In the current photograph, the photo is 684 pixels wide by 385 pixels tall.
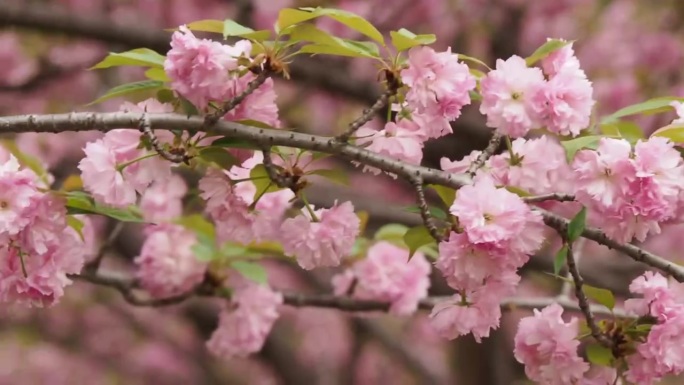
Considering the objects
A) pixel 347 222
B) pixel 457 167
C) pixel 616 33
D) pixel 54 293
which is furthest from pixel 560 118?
pixel 616 33

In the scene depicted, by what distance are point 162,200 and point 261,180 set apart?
734 mm

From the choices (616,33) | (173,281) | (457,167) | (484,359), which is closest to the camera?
(457,167)

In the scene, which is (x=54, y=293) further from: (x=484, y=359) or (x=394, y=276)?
(x=484, y=359)

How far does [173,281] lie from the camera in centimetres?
170

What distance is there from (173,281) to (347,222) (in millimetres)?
660

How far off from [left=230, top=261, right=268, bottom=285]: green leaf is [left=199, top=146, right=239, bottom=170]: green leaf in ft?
1.43

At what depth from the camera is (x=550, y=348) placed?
1.12 m

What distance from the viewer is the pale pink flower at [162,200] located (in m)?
1.79

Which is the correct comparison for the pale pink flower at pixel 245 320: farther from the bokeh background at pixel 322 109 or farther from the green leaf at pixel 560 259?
the green leaf at pixel 560 259

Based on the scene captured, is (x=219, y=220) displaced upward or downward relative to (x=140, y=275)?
upward

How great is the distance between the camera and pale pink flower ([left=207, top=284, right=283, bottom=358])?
5.66ft

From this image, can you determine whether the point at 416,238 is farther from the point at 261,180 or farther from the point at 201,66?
the point at 201,66

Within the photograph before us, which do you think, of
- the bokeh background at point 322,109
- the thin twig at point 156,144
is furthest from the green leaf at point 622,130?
the bokeh background at point 322,109

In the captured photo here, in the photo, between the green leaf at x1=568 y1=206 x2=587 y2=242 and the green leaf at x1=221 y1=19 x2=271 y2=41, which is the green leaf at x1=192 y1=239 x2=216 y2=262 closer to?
the green leaf at x1=221 y1=19 x2=271 y2=41
